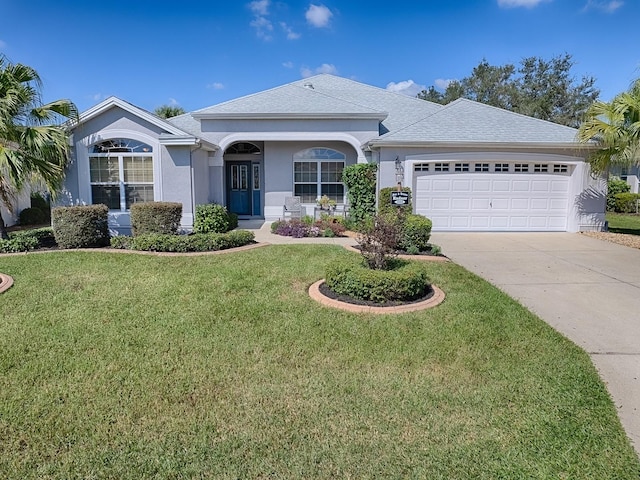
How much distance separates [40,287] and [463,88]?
149 feet

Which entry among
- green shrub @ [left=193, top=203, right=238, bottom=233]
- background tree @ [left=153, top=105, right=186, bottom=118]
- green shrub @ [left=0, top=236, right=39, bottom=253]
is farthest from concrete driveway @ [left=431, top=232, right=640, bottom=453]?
background tree @ [left=153, top=105, right=186, bottom=118]

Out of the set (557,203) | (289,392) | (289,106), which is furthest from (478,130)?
(289,392)

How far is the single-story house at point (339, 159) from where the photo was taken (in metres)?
13.3

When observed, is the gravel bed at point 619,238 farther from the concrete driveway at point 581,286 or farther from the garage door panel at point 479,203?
the garage door panel at point 479,203

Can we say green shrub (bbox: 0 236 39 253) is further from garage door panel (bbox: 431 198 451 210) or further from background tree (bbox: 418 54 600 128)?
background tree (bbox: 418 54 600 128)

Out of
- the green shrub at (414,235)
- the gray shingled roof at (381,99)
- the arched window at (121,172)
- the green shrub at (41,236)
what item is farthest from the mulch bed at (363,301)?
the gray shingled roof at (381,99)

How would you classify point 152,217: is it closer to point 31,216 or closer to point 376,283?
point 376,283

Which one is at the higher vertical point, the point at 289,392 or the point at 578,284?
the point at 578,284

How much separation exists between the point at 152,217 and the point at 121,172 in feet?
11.9

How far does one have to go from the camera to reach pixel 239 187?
18.3m

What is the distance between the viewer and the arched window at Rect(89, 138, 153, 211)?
44.0ft

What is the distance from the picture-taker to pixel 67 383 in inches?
159

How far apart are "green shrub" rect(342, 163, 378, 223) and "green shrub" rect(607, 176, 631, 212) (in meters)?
15.8

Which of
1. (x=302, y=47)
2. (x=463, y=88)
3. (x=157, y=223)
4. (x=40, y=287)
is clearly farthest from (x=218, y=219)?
(x=463, y=88)
